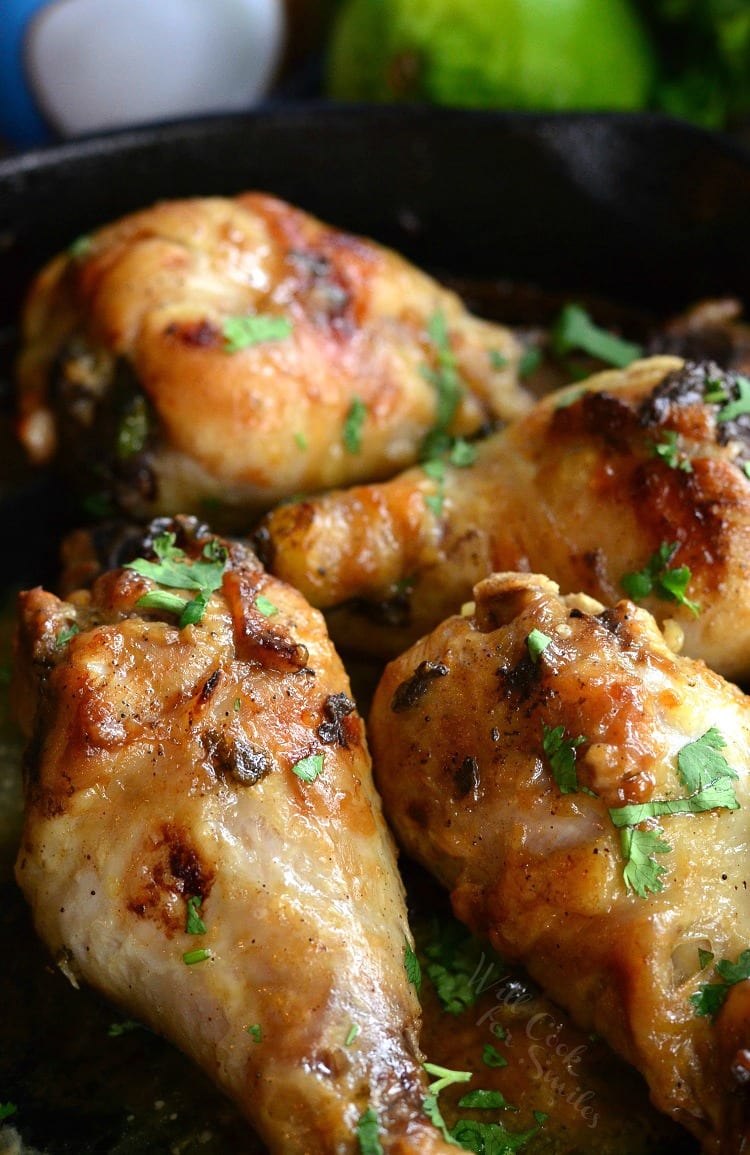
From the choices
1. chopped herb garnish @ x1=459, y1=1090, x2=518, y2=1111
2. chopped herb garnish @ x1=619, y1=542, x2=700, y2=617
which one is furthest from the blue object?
chopped herb garnish @ x1=459, y1=1090, x2=518, y2=1111

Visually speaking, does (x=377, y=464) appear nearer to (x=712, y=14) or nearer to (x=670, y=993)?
(x=670, y=993)

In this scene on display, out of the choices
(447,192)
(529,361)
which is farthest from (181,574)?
(447,192)

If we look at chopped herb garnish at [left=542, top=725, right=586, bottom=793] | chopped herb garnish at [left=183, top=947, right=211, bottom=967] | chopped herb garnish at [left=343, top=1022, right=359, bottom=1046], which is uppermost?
chopped herb garnish at [left=542, top=725, right=586, bottom=793]

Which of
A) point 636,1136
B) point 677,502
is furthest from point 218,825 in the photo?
point 677,502

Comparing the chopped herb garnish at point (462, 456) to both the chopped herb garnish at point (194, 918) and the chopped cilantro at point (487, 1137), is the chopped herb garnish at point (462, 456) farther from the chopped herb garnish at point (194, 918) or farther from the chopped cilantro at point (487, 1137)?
the chopped cilantro at point (487, 1137)

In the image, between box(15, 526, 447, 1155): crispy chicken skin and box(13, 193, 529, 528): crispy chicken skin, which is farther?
box(13, 193, 529, 528): crispy chicken skin

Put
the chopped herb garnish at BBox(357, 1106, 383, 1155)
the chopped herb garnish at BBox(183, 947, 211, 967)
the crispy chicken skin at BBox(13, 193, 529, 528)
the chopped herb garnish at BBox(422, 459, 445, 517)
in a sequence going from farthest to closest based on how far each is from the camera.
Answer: the crispy chicken skin at BBox(13, 193, 529, 528)
the chopped herb garnish at BBox(422, 459, 445, 517)
the chopped herb garnish at BBox(183, 947, 211, 967)
the chopped herb garnish at BBox(357, 1106, 383, 1155)

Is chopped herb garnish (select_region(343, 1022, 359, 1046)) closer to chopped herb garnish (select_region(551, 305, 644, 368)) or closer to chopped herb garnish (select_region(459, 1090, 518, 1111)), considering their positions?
chopped herb garnish (select_region(459, 1090, 518, 1111))
